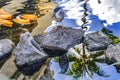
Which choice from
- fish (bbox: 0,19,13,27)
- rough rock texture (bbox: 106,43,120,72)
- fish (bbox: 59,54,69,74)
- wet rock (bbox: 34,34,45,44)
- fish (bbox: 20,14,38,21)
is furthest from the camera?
fish (bbox: 20,14,38,21)

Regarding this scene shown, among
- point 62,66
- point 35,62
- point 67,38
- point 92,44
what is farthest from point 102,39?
point 35,62

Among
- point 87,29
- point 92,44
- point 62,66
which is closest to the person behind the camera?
point 62,66

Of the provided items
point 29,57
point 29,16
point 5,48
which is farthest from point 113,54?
point 29,16

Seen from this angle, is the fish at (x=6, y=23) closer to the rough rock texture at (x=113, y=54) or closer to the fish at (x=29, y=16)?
the fish at (x=29, y=16)

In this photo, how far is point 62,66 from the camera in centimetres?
369

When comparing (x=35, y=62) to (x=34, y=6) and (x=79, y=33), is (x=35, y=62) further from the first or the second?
(x=34, y=6)

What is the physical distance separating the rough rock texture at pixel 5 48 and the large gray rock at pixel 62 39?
517 mm

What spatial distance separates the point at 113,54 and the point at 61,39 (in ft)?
2.97

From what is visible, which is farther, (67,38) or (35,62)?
(67,38)

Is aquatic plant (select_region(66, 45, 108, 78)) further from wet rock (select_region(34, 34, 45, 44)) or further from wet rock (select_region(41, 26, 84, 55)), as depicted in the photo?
wet rock (select_region(34, 34, 45, 44))

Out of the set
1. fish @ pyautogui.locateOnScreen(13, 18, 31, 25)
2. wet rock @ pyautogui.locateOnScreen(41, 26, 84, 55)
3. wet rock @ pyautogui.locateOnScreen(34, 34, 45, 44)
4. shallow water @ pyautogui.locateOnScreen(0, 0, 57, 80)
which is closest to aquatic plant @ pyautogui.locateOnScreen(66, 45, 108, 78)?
wet rock @ pyautogui.locateOnScreen(41, 26, 84, 55)

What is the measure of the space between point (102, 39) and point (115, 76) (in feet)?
2.65

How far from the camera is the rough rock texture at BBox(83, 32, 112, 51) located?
12.9 feet

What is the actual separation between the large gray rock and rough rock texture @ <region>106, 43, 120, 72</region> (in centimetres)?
60
